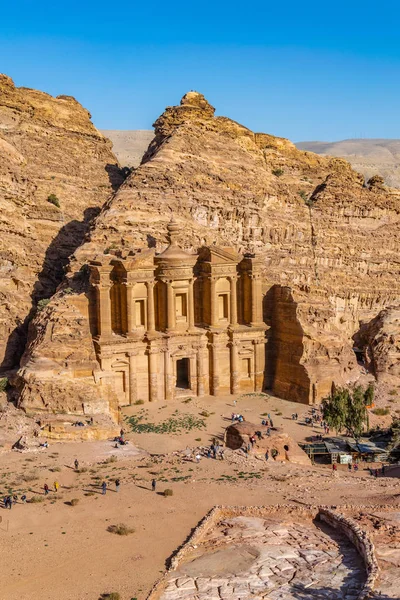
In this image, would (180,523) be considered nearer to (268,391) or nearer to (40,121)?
(268,391)

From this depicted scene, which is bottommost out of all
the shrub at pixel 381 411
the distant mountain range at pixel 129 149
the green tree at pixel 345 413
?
the shrub at pixel 381 411

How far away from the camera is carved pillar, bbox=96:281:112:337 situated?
51.0m

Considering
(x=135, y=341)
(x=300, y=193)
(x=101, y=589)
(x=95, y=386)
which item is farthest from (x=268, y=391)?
(x=101, y=589)

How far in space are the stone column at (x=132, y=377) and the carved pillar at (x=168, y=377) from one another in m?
2.37

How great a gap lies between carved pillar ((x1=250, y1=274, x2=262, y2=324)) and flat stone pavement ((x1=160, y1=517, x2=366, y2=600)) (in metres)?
25.2

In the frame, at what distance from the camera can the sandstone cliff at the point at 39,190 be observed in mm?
57656

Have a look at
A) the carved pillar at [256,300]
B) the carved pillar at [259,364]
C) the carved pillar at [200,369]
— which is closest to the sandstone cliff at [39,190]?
the carved pillar at [200,369]

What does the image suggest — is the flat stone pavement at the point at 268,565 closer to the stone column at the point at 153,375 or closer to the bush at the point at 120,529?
the bush at the point at 120,529

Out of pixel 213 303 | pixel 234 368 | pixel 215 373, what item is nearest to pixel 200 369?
pixel 215 373

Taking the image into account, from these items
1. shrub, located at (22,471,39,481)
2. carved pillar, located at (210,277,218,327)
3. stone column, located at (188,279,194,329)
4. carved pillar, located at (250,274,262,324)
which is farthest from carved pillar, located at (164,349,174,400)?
shrub, located at (22,471,39,481)

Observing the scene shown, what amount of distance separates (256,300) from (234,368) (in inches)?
207

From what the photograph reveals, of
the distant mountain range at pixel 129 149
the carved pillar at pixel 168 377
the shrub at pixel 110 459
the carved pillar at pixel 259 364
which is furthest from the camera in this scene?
the distant mountain range at pixel 129 149

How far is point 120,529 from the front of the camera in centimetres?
3156

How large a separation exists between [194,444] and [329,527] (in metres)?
14.8
